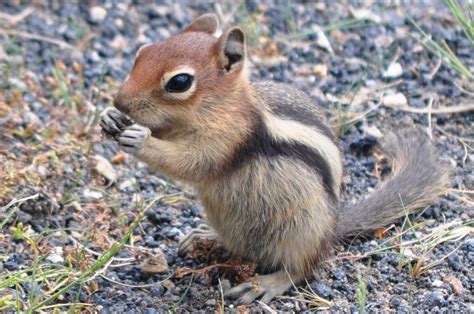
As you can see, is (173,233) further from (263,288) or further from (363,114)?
(363,114)

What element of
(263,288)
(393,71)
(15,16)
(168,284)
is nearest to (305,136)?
(263,288)

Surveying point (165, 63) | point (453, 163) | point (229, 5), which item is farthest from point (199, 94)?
point (229, 5)

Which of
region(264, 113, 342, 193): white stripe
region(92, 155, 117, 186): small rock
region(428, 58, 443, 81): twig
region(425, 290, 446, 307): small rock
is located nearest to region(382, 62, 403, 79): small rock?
region(428, 58, 443, 81): twig

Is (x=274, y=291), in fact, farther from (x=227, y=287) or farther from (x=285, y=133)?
(x=285, y=133)

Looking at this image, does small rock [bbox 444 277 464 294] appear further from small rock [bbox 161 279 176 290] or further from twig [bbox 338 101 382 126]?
twig [bbox 338 101 382 126]

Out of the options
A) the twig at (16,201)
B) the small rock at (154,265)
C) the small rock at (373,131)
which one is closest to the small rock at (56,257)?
the twig at (16,201)

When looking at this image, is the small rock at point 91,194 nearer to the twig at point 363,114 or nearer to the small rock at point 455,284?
the twig at point 363,114
